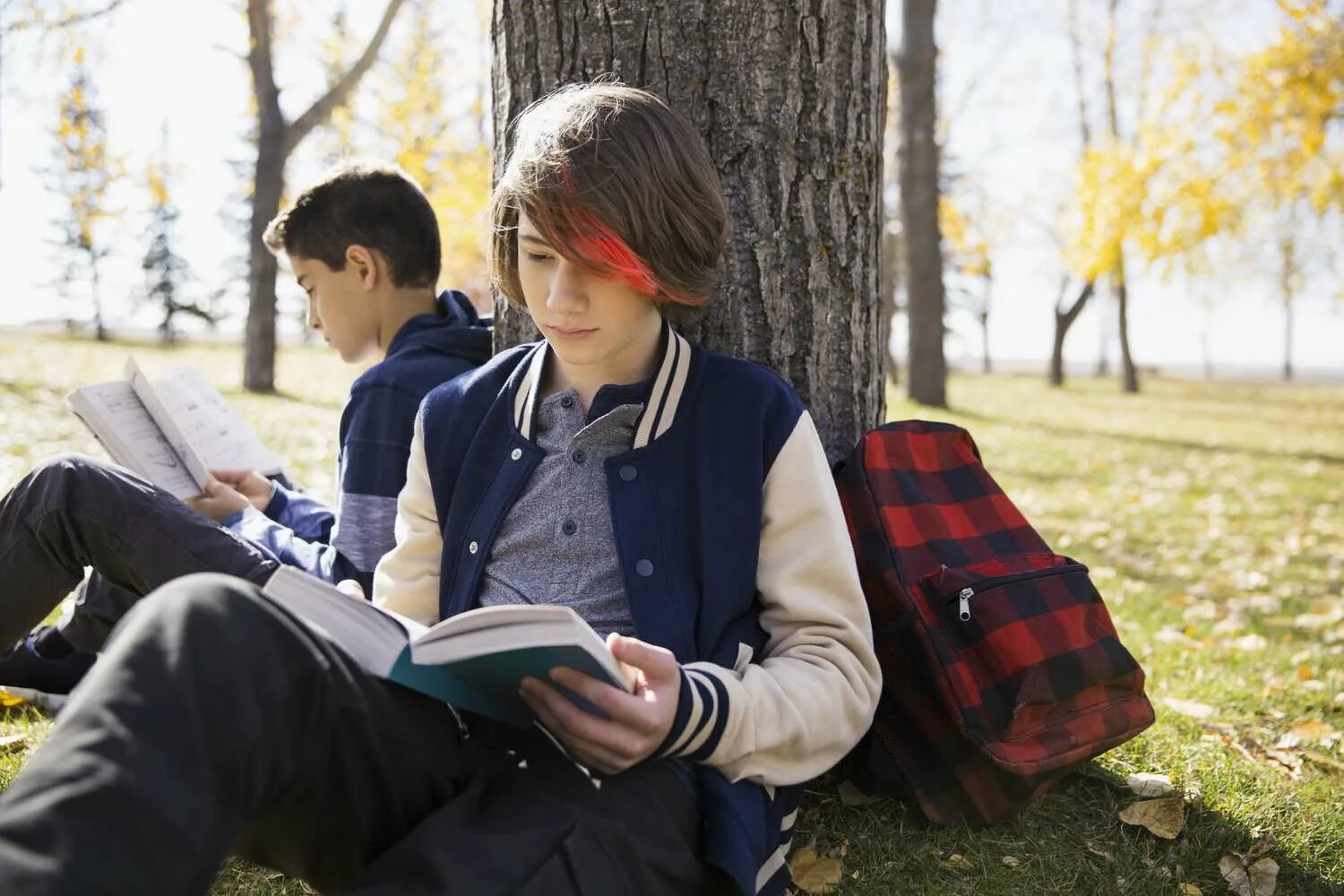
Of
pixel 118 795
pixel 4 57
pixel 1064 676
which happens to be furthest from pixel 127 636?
pixel 4 57

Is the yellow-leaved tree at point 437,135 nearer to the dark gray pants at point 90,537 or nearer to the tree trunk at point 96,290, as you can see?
the dark gray pants at point 90,537

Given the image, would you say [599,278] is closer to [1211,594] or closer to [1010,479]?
[1211,594]

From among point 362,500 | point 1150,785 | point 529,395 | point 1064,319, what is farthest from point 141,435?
point 1064,319

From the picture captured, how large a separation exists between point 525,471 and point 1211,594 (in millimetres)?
3995

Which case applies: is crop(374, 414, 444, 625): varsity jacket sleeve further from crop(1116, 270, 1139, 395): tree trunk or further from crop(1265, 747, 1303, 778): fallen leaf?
crop(1116, 270, 1139, 395): tree trunk

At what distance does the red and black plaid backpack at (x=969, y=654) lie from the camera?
6.78 feet

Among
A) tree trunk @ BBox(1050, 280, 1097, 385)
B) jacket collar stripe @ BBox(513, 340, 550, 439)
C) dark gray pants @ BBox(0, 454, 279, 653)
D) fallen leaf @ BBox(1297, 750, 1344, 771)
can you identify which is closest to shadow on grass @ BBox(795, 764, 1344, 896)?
fallen leaf @ BBox(1297, 750, 1344, 771)

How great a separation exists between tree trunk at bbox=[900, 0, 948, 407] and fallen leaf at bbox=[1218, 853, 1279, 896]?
10.1m

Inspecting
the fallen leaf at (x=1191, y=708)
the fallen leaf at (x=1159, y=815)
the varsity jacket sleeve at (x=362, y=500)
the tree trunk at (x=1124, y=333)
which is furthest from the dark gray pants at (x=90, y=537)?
the tree trunk at (x=1124, y=333)

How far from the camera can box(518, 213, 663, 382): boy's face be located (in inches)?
74.0

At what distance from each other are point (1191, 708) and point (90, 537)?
2.80m

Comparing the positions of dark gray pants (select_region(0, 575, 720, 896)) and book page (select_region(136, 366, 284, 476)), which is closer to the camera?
dark gray pants (select_region(0, 575, 720, 896))

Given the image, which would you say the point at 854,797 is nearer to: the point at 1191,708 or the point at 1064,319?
the point at 1191,708

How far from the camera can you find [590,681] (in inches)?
59.2
